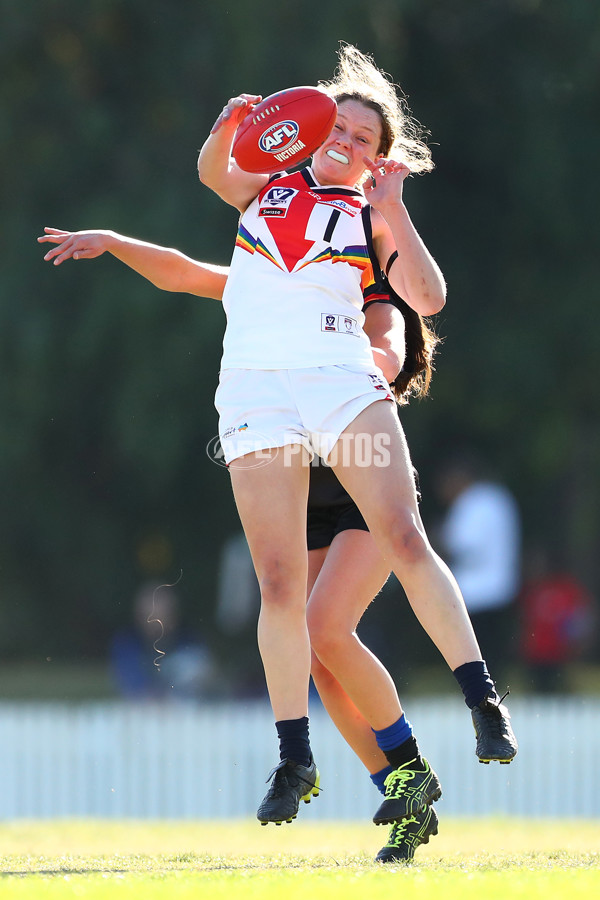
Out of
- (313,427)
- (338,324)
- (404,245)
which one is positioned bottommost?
(313,427)

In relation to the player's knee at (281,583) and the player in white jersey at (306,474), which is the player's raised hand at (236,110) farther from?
the player's knee at (281,583)

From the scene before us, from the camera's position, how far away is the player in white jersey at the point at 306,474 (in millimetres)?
3766

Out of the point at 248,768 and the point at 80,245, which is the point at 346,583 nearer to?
the point at 80,245

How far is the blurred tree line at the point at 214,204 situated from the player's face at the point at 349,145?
10.4 metres

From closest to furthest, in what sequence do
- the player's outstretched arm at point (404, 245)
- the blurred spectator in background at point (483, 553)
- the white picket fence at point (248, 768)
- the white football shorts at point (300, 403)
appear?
the white football shorts at point (300, 403)
the player's outstretched arm at point (404, 245)
the blurred spectator in background at point (483, 553)
the white picket fence at point (248, 768)

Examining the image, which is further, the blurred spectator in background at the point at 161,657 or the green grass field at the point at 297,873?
the blurred spectator in background at the point at 161,657

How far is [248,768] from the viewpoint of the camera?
31.9 feet

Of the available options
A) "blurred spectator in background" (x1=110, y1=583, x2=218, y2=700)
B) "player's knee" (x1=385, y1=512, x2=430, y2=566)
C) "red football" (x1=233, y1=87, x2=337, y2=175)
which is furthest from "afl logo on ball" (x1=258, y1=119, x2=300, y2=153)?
"blurred spectator in background" (x1=110, y1=583, x2=218, y2=700)

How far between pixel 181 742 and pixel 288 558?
6.28 m

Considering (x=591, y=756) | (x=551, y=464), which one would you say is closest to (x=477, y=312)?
(x=551, y=464)

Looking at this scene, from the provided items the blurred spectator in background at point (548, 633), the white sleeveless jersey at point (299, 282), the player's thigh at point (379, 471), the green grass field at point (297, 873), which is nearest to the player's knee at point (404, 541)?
the player's thigh at point (379, 471)

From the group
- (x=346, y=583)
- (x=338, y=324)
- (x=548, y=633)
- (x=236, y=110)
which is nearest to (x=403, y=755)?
(x=346, y=583)

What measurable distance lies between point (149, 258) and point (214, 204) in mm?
10898

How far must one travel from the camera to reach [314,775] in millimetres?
3902
